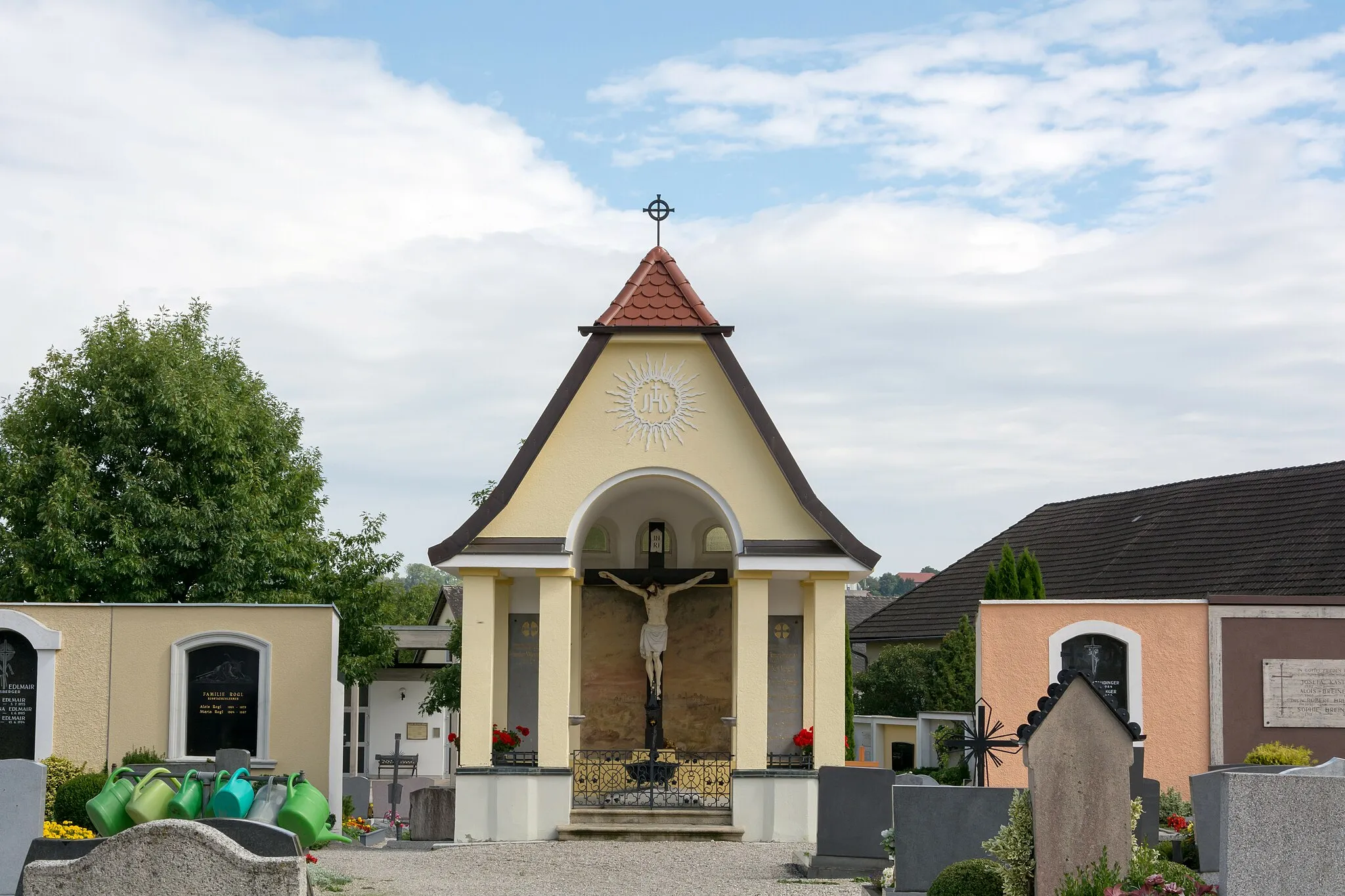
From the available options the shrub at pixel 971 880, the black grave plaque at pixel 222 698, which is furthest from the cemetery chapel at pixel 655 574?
the shrub at pixel 971 880

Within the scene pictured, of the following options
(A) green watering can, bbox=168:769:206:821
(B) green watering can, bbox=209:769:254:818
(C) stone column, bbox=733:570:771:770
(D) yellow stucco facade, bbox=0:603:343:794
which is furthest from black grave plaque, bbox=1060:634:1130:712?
(A) green watering can, bbox=168:769:206:821

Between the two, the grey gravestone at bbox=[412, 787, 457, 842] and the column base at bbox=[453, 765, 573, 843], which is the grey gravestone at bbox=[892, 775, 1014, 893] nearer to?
the column base at bbox=[453, 765, 573, 843]

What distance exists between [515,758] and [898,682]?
1560cm

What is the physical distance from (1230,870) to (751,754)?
9.93 metres

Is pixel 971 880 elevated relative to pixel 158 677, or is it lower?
lower

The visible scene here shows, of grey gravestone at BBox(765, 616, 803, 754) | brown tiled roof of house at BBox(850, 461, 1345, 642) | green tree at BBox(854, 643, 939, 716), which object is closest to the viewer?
grey gravestone at BBox(765, 616, 803, 754)

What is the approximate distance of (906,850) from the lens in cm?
1327

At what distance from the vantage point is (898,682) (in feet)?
109

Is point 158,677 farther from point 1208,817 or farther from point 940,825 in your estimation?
point 1208,817

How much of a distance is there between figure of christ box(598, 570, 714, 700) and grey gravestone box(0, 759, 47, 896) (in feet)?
30.8

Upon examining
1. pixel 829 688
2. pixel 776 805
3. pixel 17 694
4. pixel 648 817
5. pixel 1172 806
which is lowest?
pixel 648 817

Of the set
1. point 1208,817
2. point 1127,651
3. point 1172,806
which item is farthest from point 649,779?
point 1208,817

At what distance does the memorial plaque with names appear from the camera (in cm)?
1888

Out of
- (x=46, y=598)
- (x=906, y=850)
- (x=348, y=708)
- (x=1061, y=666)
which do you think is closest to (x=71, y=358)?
(x=46, y=598)
